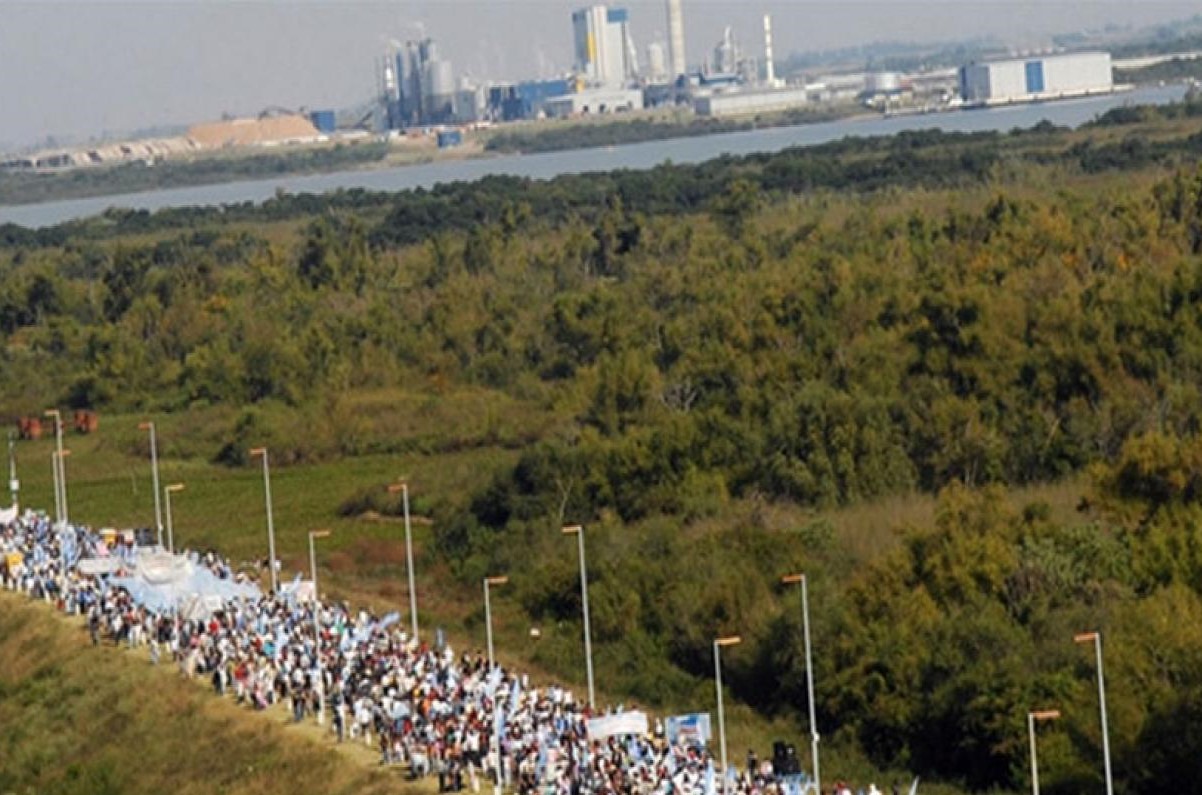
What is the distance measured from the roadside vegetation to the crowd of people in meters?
6.11

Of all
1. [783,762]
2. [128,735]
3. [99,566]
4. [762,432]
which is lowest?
[128,735]

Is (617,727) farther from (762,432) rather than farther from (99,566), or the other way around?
(762,432)

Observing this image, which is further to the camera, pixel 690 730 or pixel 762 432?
pixel 762 432

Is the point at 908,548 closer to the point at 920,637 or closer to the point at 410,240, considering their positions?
the point at 920,637

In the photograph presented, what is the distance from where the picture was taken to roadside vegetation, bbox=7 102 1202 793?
46.5 meters

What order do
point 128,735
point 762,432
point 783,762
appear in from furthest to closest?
point 762,432, point 128,735, point 783,762

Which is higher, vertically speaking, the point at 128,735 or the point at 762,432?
the point at 762,432

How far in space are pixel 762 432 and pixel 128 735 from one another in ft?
101

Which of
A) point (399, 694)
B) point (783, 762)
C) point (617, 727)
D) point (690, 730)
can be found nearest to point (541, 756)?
point (617, 727)

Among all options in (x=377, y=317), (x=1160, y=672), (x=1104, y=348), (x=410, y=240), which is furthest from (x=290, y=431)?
(x=410, y=240)

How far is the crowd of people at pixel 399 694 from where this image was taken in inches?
1405

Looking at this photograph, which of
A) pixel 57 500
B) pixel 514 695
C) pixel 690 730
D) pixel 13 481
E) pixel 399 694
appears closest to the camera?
pixel 690 730

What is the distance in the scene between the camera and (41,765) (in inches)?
1853

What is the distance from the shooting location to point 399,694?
40125 millimetres
